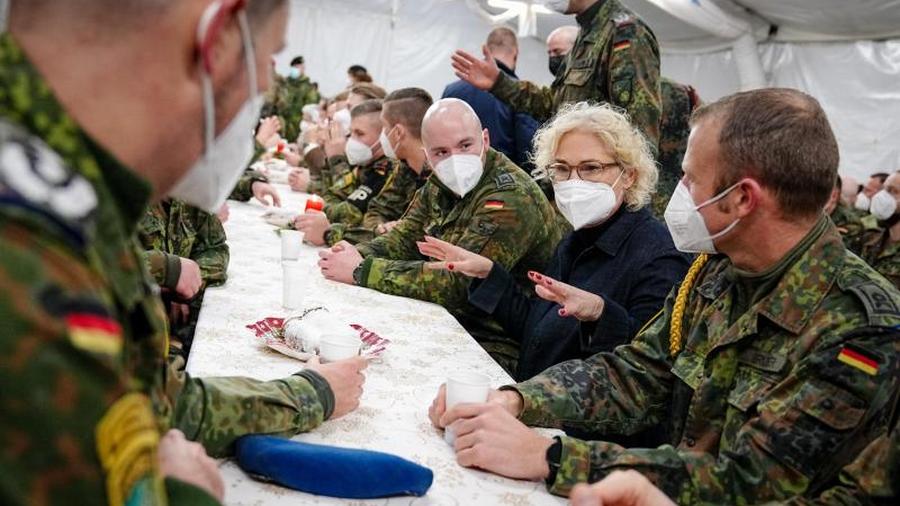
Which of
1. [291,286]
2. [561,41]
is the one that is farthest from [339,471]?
[561,41]

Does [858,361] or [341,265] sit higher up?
[858,361]

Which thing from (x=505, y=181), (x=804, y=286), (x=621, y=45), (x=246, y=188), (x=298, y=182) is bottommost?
(x=298, y=182)

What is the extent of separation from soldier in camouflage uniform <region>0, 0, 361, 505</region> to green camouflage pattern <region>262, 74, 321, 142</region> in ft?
33.3

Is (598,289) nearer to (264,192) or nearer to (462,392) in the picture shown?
(462,392)

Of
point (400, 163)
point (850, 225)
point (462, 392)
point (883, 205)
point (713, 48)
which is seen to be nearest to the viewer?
point (462, 392)

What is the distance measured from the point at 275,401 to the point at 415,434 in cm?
30

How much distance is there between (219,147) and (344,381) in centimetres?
75

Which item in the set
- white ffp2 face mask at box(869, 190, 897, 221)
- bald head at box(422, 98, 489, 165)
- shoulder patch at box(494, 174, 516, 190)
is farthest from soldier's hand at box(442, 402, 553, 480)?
white ffp2 face mask at box(869, 190, 897, 221)

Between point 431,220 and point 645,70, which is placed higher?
A: point 645,70

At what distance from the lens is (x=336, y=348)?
175 cm

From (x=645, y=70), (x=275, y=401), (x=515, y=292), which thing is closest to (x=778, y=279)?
(x=275, y=401)

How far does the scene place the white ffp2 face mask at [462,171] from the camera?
3.21 metres

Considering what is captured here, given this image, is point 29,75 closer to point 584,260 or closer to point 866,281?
point 866,281

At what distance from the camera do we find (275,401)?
1.40 metres
